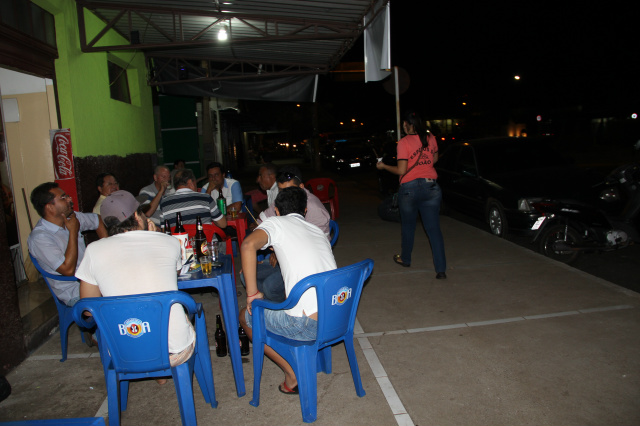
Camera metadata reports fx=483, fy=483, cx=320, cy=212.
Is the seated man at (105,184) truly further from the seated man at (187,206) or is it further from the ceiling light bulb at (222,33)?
the ceiling light bulb at (222,33)

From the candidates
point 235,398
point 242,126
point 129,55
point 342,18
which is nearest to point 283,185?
point 235,398

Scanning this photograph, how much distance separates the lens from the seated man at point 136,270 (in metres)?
2.91

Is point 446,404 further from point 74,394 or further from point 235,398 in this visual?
point 74,394

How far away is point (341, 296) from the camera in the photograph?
3092 mm

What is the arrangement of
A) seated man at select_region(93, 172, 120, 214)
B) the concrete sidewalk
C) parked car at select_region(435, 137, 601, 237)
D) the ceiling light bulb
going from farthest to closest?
the ceiling light bulb, parked car at select_region(435, 137, 601, 237), seated man at select_region(93, 172, 120, 214), the concrete sidewalk

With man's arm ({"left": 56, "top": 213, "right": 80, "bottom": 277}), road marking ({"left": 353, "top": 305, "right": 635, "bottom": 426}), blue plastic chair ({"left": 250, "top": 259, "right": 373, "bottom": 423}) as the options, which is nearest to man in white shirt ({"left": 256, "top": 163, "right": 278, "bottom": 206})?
road marking ({"left": 353, "top": 305, "right": 635, "bottom": 426})

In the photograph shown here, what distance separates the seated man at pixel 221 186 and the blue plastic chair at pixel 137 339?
420 centimetres

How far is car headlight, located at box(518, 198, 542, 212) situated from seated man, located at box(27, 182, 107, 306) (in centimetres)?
579

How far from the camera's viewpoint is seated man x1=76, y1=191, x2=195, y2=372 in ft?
9.56

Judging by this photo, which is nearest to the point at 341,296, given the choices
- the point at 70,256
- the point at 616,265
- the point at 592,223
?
the point at 70,256

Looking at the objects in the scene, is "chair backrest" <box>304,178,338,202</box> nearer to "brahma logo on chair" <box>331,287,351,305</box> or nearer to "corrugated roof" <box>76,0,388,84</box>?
"corrugated roof" <box>76,0,388,84</box>

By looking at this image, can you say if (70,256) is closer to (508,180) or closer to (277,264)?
(277,264)

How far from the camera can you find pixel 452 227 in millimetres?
8781

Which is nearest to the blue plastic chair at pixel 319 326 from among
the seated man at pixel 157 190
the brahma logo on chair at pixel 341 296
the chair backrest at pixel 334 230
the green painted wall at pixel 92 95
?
the brahma logo on chair at pixel 341 296
